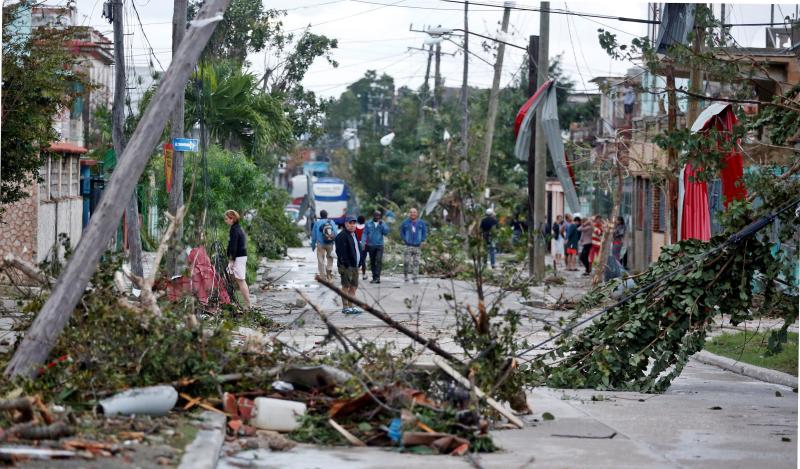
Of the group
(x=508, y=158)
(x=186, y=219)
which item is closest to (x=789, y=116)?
(x=186, y=219)

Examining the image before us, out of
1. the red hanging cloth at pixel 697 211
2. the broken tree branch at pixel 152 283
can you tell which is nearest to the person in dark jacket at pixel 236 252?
the red hanging cloth at pixel 697 211

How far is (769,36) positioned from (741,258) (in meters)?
15.9

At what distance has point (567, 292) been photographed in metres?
27.2

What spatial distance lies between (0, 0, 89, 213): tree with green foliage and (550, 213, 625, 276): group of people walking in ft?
52.6

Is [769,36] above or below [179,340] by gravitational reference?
above

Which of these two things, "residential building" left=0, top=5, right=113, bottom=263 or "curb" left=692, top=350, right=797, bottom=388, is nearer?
"curb" left=692, top=350, right=797, bottom=388

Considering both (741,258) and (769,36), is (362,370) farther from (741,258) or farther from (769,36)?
(769,36)

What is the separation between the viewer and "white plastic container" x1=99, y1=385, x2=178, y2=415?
8523 millimetres

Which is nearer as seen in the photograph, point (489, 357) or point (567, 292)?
point (489, 357)

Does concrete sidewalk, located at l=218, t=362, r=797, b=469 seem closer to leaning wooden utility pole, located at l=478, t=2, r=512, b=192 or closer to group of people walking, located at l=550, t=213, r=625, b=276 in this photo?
group of people walking, located at l=550, t=213, r=625, b=276

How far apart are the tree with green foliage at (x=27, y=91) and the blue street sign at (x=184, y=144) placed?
2.03m

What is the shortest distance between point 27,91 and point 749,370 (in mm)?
11424

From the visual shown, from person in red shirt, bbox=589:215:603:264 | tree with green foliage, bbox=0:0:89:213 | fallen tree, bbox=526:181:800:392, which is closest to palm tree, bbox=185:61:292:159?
tree with green foliage, bbox=0:0:89:213

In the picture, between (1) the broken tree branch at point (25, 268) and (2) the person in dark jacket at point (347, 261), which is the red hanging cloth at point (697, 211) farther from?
(1) the broken tree branch at point (25, 268)
